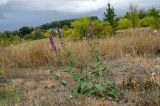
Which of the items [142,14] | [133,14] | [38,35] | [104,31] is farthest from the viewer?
[142,14]

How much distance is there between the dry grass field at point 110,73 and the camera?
17.9ft

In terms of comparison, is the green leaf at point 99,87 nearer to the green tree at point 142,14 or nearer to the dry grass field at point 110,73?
the dry grass field at point 110,73

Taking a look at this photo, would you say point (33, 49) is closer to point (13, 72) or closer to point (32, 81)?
point (13, 72)

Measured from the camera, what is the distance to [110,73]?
820 cm

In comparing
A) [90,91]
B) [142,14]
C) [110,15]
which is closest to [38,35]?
[110,15]

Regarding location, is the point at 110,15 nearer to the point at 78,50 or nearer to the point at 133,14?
the point at 133,14

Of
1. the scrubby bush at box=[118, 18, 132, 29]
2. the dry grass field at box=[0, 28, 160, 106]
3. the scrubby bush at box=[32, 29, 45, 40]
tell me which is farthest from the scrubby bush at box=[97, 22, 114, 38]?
the scrubby bush at box=[118, 18, 132, 29]

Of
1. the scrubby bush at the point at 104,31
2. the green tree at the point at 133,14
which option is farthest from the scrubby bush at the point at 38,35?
the green tree at the point at 133,14

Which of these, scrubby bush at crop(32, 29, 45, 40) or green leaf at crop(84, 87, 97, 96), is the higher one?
green leaf at crop(84, 87, 97, 96)

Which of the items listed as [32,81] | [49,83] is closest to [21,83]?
[32,81]

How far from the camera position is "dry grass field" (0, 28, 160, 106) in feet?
17.9

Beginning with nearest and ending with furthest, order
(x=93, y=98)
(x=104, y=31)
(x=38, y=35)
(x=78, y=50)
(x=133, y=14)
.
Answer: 1. (x=93, y=98)
2. (x=78, y=50)
3. (x=104, y=31)
4. (x=38, y=35)
5. (x=133, y=14)

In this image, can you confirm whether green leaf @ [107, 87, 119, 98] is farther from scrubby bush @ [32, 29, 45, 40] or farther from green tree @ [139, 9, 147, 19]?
green tree @ [139, 9, 147, 19]

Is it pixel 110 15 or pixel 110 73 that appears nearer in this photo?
pixel 110 73
